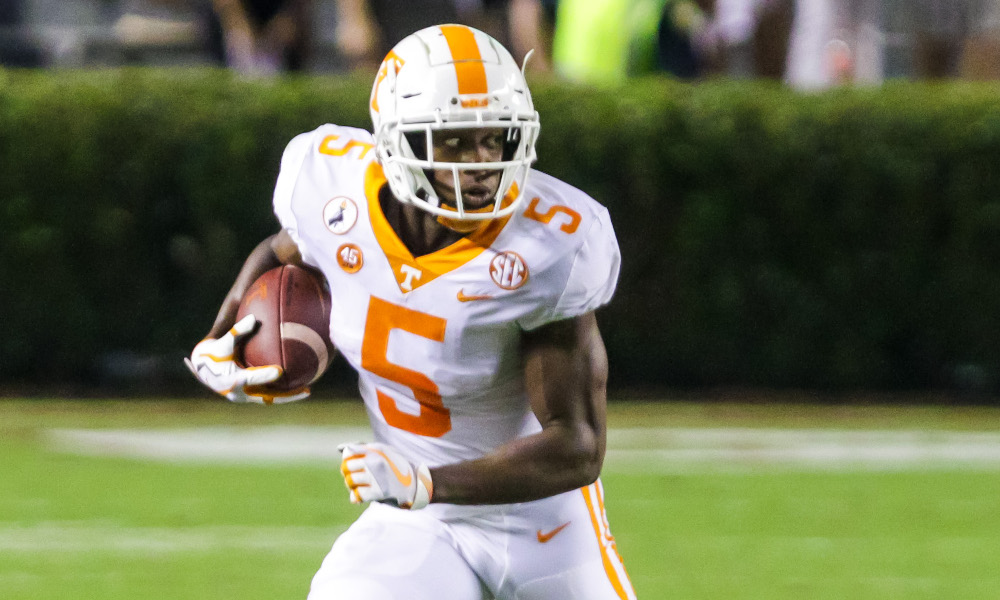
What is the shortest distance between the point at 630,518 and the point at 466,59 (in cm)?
303

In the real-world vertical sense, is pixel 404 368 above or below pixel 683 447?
above

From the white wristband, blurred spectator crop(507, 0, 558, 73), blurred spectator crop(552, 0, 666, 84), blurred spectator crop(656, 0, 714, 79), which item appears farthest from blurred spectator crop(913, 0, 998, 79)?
the white wristband

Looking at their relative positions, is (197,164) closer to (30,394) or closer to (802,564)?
(30,394)

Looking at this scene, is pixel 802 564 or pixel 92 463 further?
pixel 92 463

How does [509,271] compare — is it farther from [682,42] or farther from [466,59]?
[682,42]

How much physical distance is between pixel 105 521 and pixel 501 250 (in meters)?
3.08

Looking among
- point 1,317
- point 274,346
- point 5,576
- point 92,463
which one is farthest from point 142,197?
point 274,346

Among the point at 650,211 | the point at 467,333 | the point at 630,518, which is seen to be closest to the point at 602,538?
the point at 467,333

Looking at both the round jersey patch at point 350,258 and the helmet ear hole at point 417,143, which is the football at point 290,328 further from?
the helmet ear hole at point 417,143

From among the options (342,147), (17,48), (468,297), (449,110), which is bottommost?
(17,48)

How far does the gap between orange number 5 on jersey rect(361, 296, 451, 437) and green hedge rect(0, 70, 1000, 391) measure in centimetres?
470

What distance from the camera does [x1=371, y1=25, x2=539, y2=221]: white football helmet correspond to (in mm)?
3416

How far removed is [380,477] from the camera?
3.07 metres

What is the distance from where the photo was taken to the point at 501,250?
347cm
